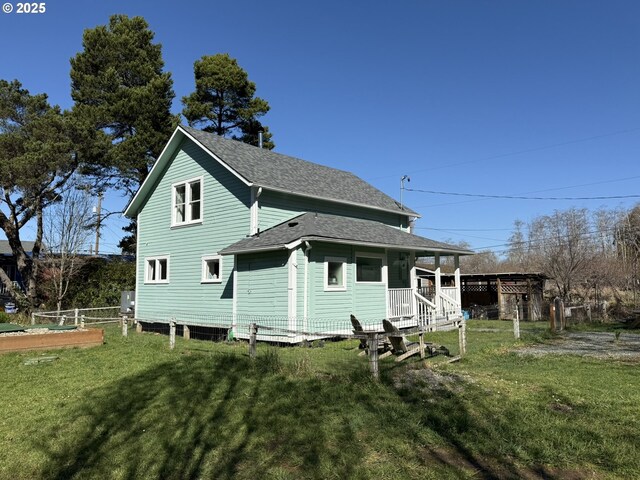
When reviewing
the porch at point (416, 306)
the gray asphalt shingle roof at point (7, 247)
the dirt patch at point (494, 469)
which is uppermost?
the gray asphalt shingle roof at point (7, 247)

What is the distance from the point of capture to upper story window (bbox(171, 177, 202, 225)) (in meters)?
18.2

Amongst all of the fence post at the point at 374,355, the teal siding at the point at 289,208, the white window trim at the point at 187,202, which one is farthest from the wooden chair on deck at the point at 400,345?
the white window trim at the point at 187,202

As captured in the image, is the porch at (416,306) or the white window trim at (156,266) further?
the white window trim at (156,266)

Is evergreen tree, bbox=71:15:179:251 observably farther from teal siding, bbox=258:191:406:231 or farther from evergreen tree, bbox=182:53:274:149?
teal siding, bbox=258:191:406:231

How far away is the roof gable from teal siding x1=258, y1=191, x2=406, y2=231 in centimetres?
36

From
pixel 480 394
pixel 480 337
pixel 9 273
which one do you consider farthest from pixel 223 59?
pixel 480 394

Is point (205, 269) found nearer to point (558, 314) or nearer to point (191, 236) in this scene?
point (191, 236)

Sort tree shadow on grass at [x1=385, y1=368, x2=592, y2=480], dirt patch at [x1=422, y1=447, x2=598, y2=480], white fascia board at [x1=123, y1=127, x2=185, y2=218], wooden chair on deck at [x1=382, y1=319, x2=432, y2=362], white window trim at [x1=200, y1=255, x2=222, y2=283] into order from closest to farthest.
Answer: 1. dirt patch at [x1=422, y1=447, x2=598, y2=480]
2. tree shadow on grass at [x1=385, y1=368, x2=592, y2=480]
3. wooden chair on deck at [x1=382, y1=319, x2=432, y2=362]
4. white window trim at [x1=200, y1=255, x2=222, y2=283]
5. white fascia board at [x1=123, y1=127, x2=185, y2=218]

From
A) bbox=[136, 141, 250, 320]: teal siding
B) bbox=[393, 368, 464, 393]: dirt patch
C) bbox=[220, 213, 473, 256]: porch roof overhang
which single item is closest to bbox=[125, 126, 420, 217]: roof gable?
bbox=[136, 141, 250, 320]: teal siding

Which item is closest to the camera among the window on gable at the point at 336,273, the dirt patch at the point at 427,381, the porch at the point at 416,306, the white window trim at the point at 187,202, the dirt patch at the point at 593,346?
the dirt patch at the point at 427,381

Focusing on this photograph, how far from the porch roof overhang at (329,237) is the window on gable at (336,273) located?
2.52ft

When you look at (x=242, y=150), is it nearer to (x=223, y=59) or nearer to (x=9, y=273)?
(x=223, y=59)

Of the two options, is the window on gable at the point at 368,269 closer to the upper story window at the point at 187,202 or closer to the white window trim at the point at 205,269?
the white window trim at the point at 205,269

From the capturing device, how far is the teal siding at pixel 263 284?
1384cm
